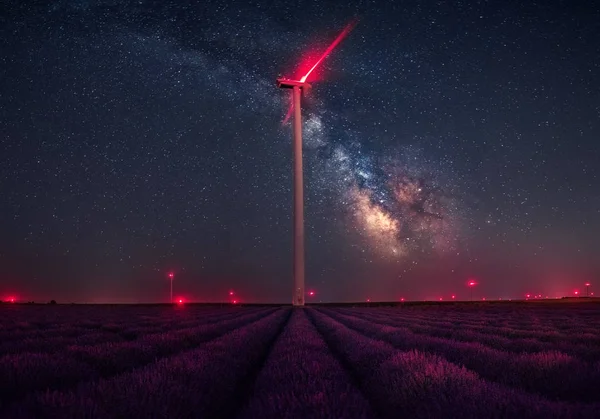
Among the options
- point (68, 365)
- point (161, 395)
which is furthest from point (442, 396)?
point (68, 365)

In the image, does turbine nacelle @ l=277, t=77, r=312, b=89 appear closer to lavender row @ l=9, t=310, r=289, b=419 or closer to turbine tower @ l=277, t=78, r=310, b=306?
A: turbine tower @ l=277, t=78, r=310, b=306

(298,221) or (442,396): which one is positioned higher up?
(298,221)

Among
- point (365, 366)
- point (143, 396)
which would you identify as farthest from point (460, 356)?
point (143, 396)

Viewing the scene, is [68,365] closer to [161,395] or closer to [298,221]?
[161,395]

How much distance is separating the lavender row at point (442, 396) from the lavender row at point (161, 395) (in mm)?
1359

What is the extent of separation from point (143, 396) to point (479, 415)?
223 cm

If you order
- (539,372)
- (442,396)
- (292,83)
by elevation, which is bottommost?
(539,372)

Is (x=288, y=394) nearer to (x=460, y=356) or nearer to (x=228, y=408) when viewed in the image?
(x=228, y=408)

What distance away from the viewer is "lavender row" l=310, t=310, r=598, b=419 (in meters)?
2.72

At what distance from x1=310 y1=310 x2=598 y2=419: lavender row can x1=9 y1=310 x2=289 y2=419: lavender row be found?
1.36 m

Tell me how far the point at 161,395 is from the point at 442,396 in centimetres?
199

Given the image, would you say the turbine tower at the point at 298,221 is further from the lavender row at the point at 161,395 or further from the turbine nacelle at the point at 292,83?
the lavender row at the point at 161,395

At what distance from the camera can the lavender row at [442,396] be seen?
2719mm

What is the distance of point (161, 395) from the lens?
330 centimetres
